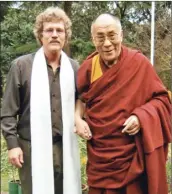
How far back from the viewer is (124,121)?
2443 mm

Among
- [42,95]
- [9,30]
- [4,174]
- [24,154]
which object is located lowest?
[4,174]

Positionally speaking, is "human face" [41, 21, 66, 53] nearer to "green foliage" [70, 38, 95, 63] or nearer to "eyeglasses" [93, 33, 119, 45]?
"eyeglasses" [93, 33, 119, 45]

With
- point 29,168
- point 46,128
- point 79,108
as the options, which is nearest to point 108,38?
point 79,108

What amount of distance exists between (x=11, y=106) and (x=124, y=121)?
2.49ft

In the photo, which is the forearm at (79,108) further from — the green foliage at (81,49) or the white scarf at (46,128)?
the green foliage at (81,49)

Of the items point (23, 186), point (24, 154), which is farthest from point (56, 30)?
point (23, 186)

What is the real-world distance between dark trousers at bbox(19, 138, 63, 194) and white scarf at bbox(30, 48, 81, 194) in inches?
1.8

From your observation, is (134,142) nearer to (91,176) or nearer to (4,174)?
(91,176)

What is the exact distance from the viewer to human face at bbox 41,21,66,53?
2.75 meters

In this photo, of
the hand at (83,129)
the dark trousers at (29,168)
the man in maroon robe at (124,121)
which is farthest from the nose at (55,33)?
the dark trousers at (29,168)

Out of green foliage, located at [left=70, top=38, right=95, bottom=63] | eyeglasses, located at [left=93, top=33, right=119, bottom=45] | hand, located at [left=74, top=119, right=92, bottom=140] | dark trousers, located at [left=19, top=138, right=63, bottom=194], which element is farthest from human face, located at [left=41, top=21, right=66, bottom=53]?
green foliage, located at [left=70, top=38, right=95, bottom=63]

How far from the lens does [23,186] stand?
296cm

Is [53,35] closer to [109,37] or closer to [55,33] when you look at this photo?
[55,33]

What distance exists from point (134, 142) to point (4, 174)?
469 centimetres
